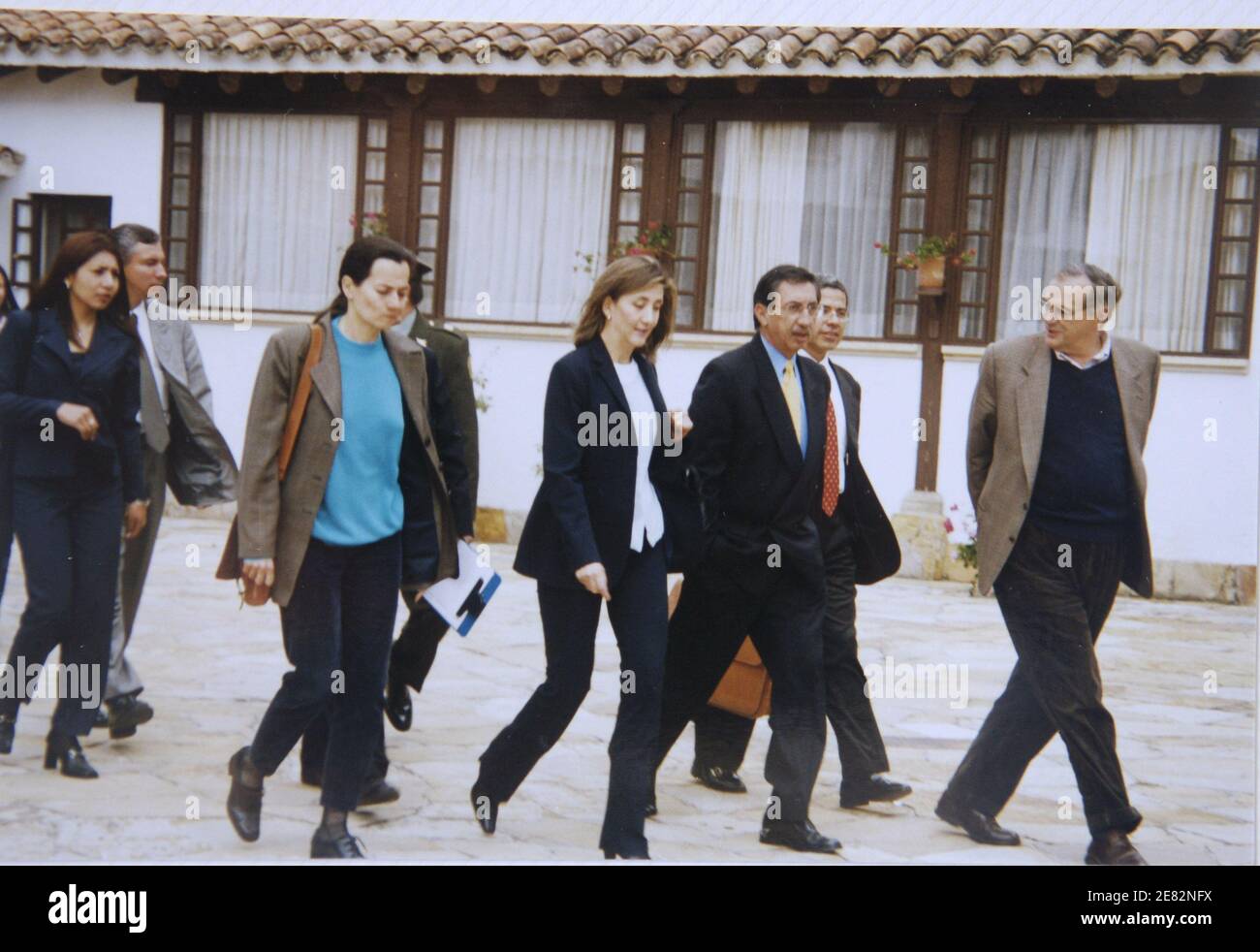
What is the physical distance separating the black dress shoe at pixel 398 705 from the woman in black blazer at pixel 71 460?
1.04m

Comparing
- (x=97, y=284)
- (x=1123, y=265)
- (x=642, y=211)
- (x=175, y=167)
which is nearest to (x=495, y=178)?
(x=642, y=211)

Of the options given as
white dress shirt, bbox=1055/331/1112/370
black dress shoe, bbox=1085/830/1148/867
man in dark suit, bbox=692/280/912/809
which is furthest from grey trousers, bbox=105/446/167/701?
black dress shoe, bbox=1085/830/1148/867

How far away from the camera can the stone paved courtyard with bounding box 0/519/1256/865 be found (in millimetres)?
5188

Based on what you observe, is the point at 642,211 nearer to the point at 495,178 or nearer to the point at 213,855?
the point at 495,178

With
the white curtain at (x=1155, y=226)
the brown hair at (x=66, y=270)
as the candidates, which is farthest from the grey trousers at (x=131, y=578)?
the white curtain at (x=1155, y=226)

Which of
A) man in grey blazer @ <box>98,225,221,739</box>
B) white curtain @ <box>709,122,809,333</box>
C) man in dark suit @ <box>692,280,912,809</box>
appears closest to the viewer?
man in dark suit @ <box>692,280,912,809</box>

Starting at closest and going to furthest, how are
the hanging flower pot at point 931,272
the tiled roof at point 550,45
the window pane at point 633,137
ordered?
the tiled roof at point 550,45 → the hanging flower pot at point 931,272 → the window pane at point 633,137

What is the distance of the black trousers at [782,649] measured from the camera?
520 centimetres

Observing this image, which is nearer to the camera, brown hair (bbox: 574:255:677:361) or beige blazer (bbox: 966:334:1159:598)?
brown hair (bbox: 574:255:677:361)

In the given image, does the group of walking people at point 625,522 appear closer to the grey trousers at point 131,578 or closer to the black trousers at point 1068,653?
the black trousers at point 1068,653

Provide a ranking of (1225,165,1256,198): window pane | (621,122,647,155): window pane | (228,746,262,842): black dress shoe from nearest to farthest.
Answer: (228,746,262,842): black dress shoe
(1225,165,1256,198): window pane
(621,122,647,155): window pane

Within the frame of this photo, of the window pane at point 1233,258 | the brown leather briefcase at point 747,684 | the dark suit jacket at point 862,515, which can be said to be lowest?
the brown leather briefcase at point 747,684

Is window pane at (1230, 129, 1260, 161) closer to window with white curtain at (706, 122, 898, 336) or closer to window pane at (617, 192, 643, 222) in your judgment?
window with white curtain at (706, 122, 898, 336)

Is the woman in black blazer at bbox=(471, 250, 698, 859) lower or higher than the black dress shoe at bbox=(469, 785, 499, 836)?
higher
